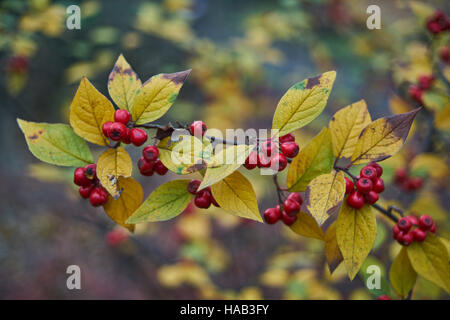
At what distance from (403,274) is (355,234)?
0.47 metres

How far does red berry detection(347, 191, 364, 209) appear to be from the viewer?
42.9 inches

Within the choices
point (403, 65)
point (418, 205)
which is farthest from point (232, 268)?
point (403, 65)

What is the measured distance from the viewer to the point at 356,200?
1088 millimetres

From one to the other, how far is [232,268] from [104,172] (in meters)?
3.04

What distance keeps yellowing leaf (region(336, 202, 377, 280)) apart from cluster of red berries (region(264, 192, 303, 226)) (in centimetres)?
16

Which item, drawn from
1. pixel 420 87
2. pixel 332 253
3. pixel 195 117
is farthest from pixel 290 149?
pixel 195 117

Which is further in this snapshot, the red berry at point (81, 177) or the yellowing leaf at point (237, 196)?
the red berry at point (81, 177)

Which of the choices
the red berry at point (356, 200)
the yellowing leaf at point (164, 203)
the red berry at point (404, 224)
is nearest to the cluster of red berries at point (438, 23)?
the red berry at point (404, 224)

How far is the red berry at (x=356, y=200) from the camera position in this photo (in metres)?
1.09

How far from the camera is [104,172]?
41.6 inches

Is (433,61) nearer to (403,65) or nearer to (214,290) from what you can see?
(403,65)

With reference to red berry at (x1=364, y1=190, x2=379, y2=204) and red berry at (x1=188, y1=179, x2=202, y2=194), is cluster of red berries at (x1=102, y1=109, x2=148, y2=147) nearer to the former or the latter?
red berry at (x1=188, y1=179, x2=202, y2=194)

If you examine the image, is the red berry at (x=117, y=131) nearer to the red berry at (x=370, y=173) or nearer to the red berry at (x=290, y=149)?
the red berry at (x=290, y=149)

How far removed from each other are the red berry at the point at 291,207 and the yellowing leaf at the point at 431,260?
1.64 ft
